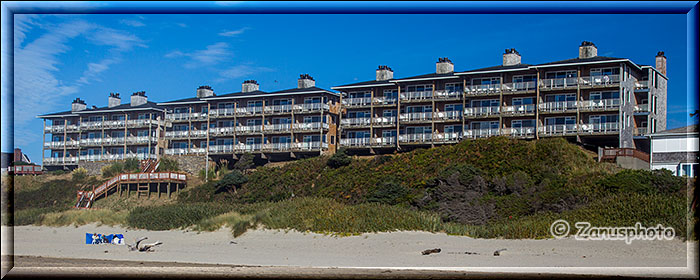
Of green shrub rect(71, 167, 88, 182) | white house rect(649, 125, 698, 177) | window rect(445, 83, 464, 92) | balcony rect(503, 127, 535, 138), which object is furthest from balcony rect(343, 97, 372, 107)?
white house rect(649, 125, 698, 177)

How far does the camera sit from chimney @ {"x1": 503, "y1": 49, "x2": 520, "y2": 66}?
55547 millimetres

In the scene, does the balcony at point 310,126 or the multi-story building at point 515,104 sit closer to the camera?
the multi-story building at point 515,104

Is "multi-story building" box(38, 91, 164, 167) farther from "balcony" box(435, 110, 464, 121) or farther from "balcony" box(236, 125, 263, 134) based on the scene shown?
"balcony" box(435, 110, 464, 121)

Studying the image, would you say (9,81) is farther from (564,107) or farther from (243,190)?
(564,107)

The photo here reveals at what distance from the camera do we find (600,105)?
48250 mm

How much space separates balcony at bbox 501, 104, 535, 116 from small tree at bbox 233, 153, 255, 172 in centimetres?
2220

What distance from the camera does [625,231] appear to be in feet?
83.0

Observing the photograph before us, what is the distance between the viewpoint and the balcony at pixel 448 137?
180 ft

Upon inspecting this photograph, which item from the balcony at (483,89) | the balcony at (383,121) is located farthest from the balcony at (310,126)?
the balcony at (483,89)

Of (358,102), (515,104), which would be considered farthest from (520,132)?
(358,102)

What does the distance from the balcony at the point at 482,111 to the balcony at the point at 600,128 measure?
668 cm

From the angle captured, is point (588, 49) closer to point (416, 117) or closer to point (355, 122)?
point (416, 117)

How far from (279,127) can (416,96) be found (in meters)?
13.8

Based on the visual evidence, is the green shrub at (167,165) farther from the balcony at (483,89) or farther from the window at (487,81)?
the window at (487,81)
